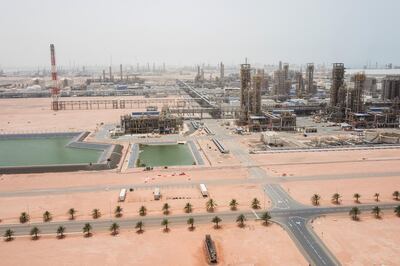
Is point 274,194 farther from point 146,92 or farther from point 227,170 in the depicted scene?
point 146,92

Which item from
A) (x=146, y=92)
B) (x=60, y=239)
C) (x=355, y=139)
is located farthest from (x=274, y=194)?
(x=146, y=92)

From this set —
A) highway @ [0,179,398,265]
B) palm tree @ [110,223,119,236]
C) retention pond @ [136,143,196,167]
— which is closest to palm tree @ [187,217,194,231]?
highway @ [0,179,398,265]

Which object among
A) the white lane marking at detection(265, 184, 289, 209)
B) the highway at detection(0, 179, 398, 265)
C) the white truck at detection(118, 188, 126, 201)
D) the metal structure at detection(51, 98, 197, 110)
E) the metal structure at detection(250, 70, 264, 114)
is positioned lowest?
the highway at detection(0, 179, 398, 265)

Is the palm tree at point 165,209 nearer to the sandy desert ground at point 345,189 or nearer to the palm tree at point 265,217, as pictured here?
the palm tree at point 265,217

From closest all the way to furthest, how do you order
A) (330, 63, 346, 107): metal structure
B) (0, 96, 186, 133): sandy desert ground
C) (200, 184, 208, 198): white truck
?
1. (200, 184, 208, 198): white truck
2. (0, 96, 186, 133): sandy desert ground
3. (330, 63, 346, 107): metal structure

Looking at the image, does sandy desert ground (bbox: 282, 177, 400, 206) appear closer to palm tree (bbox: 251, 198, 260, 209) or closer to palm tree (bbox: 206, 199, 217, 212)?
palm tree (bbox: 251, 198, 260, 209)

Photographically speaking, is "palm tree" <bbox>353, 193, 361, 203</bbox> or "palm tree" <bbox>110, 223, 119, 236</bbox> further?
"palm tree" <bbox>353, 193, 361, 203</bbox>

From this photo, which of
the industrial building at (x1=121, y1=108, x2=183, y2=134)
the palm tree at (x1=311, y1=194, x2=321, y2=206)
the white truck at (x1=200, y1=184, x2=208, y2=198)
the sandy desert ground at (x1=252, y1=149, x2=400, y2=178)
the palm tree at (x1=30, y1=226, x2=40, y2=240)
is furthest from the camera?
the industrial building at (x1=121, y1=108, x2=183, y2=134)
